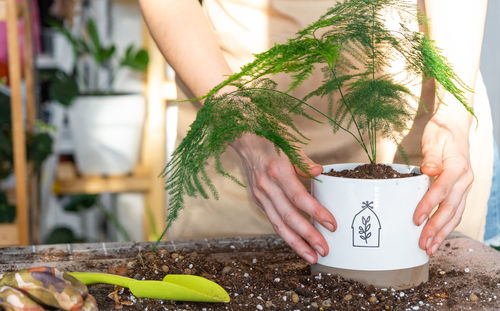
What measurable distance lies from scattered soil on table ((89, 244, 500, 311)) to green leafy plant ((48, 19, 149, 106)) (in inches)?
47.6

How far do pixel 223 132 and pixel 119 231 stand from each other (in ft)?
5.26

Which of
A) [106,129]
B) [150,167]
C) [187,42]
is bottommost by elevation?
[150,167]

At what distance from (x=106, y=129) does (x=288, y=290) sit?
127cm

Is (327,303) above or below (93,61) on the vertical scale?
below

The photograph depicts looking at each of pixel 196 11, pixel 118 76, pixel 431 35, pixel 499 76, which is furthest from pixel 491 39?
pixel 118 76

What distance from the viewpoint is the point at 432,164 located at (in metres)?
0.64

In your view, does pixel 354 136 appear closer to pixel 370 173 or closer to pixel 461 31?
pixel 370 173

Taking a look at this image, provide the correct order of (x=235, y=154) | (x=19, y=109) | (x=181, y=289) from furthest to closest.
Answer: (x=19, y=109)
(x=235, y=154)
(x=181, y=289)

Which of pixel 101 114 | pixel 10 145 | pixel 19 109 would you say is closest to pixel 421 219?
pixel 19 109

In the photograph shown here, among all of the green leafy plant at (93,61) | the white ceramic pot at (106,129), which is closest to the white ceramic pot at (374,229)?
the white ceramic pot at (106,129)

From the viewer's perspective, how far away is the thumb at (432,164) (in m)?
0.63

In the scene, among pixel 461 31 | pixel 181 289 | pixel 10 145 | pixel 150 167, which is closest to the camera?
pixel 181 289

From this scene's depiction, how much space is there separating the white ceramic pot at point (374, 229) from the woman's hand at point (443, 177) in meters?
0.01

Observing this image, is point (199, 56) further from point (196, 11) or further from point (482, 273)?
point (482, 273)
